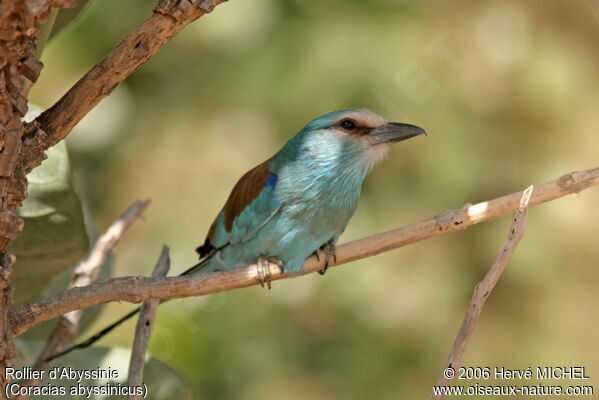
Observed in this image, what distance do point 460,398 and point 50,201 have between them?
2.67 meters

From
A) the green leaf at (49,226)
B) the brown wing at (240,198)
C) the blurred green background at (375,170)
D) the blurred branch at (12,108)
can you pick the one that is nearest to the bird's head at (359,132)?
the brown wing at (240,198)

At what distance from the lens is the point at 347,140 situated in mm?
2559

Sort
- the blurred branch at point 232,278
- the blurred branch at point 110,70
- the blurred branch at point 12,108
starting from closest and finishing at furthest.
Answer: the blurred branch at point 12,108 → the blurred branch at point 110,70 → the blurred branch at point 232,278

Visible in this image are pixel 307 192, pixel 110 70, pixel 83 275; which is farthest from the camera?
pixel 307 192

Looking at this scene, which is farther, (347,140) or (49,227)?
(347,140)

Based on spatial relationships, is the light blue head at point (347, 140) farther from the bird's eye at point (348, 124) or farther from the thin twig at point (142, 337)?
the thin twig at point (142, 337)

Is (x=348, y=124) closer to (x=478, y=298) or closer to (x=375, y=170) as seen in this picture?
(x=478, y=298)

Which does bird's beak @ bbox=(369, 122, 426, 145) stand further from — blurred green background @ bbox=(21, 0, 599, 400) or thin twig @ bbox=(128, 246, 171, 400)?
blurred green background @ bbox=(21, 0, 599, 400)

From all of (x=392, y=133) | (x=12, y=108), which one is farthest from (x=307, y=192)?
(x=12, y=108)

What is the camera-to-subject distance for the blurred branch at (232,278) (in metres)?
1.58

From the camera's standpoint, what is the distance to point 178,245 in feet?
13.2

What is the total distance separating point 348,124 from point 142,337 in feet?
3.52

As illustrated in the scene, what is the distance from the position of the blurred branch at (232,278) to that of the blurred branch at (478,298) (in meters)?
0.11

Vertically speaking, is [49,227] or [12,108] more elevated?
[49,227]
